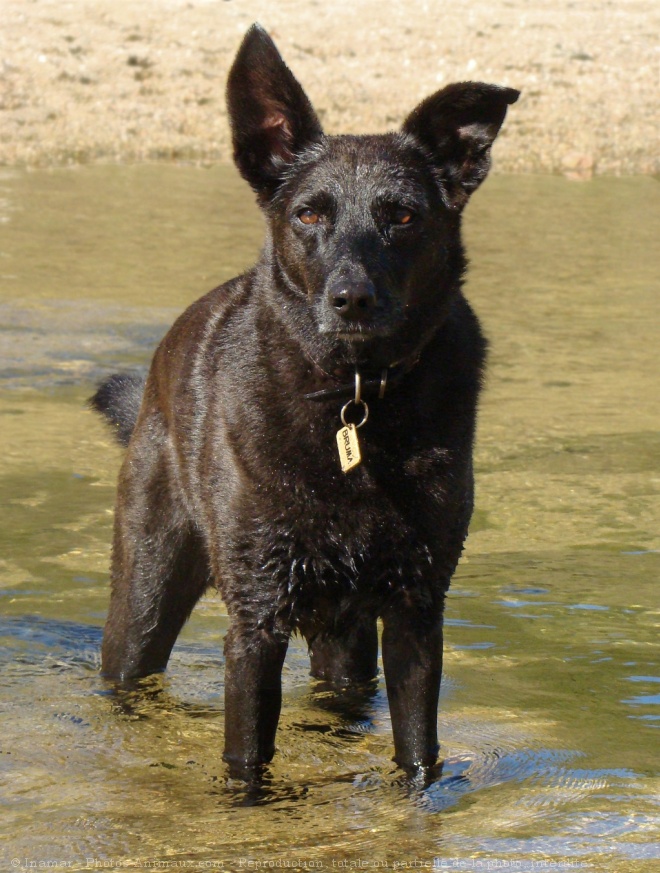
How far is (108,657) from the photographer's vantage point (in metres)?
4.69

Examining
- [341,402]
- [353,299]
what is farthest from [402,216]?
[341,402]

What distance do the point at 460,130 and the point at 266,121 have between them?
55 cm

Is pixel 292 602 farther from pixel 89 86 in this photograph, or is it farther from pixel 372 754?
pixel 89 86

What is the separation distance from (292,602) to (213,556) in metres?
0.29

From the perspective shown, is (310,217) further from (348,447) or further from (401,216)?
(348,447)

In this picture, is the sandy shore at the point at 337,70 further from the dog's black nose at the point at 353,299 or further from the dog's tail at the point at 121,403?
the dog's black nose at the point at 353,299

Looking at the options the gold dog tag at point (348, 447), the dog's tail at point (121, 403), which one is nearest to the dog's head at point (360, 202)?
the gold dog tag at point (348, 447)

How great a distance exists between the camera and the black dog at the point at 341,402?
3715mm

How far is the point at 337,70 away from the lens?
2298 cm

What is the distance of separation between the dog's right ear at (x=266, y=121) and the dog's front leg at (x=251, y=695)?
124 centimetres

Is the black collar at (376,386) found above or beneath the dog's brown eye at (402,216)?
beneath

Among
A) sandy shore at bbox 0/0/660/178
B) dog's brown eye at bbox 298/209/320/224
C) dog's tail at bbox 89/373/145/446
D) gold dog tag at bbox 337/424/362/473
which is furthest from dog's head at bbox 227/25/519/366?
sandy shore at bbox 0/0/660/178

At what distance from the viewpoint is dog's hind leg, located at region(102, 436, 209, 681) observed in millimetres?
4402

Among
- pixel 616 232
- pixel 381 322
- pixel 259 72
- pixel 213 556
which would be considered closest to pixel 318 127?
pixel 259 72
